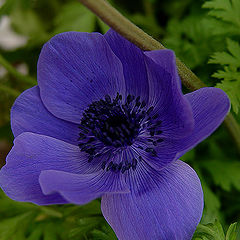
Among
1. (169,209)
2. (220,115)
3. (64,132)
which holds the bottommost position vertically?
(169,209)

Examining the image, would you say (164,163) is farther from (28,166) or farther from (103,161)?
(28,166)

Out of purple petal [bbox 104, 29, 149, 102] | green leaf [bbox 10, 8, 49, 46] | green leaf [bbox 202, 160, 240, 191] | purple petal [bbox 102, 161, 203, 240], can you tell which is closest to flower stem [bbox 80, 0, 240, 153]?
purple petal [bbox 104, 29, 149, 102]

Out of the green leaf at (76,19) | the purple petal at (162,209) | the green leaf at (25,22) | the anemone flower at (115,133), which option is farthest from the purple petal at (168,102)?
the green leaf at (25,22)

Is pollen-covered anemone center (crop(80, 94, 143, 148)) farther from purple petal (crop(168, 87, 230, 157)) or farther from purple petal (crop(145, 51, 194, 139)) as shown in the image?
purple petal (crop(168, 87, 230, 157))

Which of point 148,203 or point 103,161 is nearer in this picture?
point 148,203

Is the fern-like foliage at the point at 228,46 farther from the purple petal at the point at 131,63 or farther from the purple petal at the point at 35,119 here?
the purple petal at the point at 35,119

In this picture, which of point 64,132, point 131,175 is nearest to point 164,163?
point 131,175
